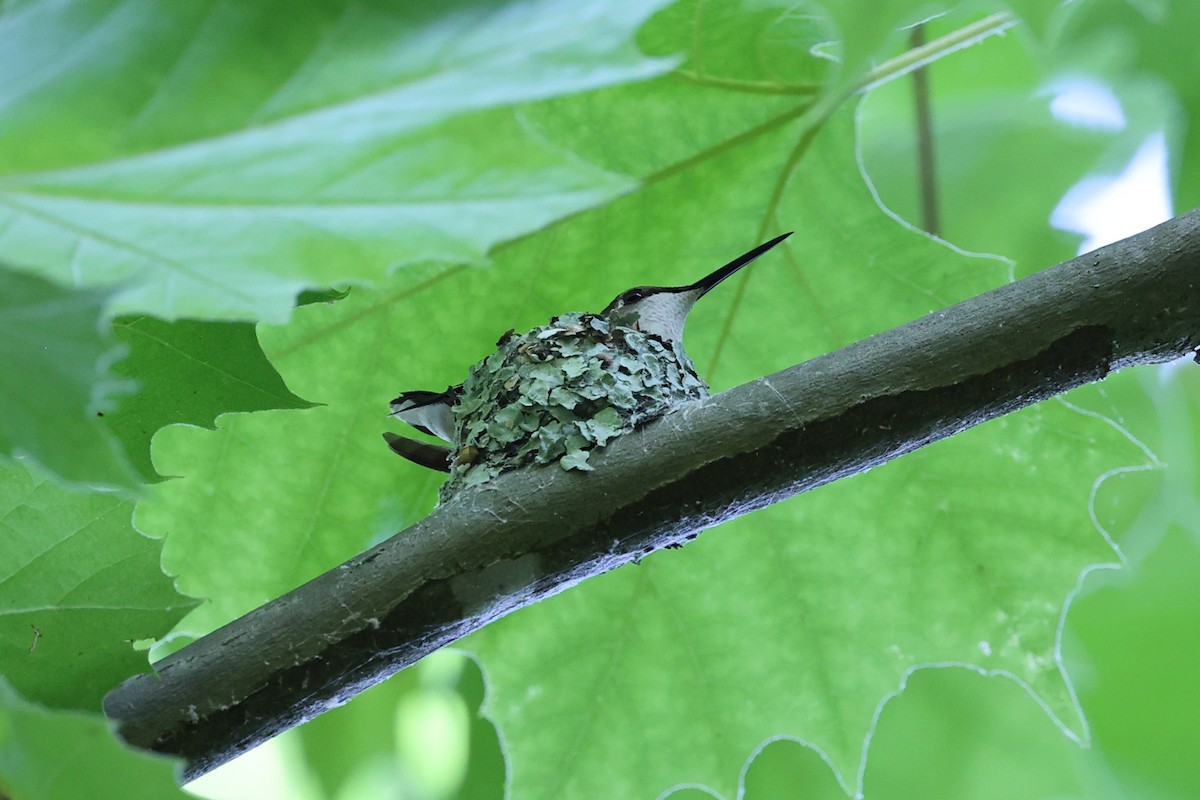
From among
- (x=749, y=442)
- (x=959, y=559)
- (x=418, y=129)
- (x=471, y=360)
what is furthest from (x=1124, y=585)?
(x=418, y=129)

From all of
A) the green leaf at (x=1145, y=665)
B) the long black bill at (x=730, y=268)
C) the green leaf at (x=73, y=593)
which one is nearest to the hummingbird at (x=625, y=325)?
the long black bill at (x=730, y=268)

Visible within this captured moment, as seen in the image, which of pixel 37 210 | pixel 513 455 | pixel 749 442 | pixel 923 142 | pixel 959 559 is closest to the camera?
pixel 37 210

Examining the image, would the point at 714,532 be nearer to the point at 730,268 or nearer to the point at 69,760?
the point at 730,268

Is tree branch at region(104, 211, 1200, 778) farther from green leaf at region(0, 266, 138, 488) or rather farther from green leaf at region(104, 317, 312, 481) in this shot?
green leaf at region(0, 266, 138, 488)

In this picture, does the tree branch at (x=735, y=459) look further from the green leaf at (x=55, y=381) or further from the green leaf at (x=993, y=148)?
the green leaf at (x=993, y=148)

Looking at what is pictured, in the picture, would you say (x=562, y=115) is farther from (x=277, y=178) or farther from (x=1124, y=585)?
(x=1124, y=585)

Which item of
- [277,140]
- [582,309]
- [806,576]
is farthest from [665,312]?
[277,140]

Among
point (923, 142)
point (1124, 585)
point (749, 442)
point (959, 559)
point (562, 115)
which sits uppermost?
point (562, 115)

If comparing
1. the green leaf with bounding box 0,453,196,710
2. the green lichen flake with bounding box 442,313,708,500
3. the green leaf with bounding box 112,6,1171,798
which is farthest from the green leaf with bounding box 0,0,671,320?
the green leaf with bounding box 112,6,1171,798

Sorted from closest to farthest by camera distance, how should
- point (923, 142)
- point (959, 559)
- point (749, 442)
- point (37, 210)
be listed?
point (37, 210)
point (749, 442)
point (959, 559)
point (923, 142)

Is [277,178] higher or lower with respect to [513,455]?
higher
